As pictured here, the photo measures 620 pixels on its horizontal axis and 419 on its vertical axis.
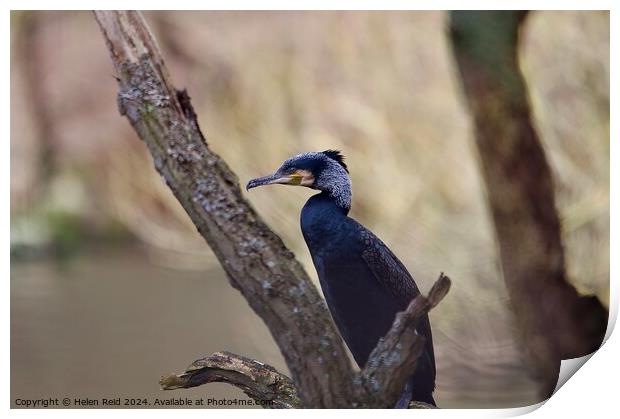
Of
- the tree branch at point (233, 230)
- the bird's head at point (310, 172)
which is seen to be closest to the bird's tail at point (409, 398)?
the tree branch at point (233, 230)

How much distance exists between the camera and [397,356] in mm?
2650

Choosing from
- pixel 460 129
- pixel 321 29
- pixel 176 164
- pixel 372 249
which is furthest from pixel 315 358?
pixel 321 29

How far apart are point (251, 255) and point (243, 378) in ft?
1.92

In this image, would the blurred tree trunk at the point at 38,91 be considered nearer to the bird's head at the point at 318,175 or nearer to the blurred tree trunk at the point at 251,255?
the blurred tree trunk at the point at 251,255

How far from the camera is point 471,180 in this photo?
115 inches

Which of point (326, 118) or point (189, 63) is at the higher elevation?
point (189, 63)

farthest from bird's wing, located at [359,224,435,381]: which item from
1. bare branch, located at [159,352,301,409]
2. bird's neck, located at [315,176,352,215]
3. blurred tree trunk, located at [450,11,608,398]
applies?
bare branch, located at [159,352,301,409]

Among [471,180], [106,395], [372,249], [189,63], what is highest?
[189,63]

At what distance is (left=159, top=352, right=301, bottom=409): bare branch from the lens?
9.39 ft

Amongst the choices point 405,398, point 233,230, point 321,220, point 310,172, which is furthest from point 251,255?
point 405,398

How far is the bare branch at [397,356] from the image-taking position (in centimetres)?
262

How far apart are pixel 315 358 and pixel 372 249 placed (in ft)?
1.55

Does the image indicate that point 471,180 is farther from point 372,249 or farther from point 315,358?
point 315,358

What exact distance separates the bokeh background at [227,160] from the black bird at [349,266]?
69 mm
